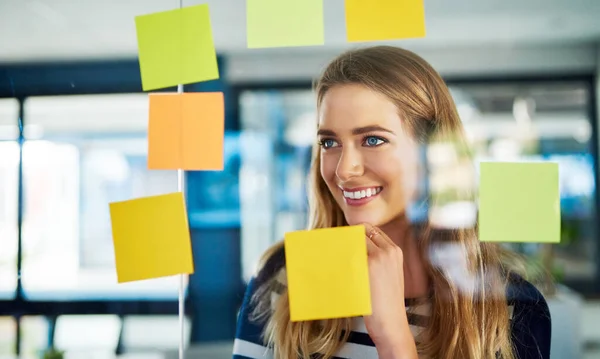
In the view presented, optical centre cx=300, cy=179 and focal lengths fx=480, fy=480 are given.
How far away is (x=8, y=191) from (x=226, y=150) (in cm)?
A: 45

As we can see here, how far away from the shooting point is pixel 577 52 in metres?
0.81

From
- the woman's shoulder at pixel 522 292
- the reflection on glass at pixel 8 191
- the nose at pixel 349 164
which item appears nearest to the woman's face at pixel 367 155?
the nose at pixel 349 164

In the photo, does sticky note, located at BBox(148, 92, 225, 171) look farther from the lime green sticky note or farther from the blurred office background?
the lime green sticky note

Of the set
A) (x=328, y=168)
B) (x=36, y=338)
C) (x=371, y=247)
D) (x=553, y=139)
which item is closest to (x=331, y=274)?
(x=371, y=247)

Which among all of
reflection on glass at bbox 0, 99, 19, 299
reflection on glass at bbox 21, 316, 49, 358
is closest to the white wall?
reflection on glass at bbox 0, 99, 19, 299

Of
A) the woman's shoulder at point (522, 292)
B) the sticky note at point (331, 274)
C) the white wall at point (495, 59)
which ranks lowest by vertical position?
the woman's shoulder at point (522, 292)

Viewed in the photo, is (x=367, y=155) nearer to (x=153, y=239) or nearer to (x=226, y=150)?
(x=226, y=150)

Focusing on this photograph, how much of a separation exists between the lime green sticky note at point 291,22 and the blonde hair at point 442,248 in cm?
7

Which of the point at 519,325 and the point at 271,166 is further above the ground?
the point at 271,166

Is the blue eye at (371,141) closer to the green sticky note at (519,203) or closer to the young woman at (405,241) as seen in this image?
the young woman at (405,241)

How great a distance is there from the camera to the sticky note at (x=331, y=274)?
2.41 feet

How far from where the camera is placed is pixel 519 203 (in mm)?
759

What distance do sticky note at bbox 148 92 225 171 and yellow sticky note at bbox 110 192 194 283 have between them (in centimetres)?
7

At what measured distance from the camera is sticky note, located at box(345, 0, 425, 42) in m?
0.78
